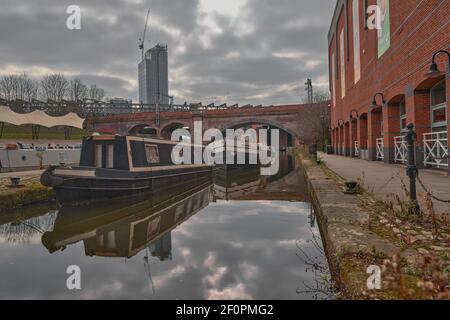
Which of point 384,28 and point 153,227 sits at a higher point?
point 384,28

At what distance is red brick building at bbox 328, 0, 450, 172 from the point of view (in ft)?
28.5

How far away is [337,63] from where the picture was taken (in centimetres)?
2650

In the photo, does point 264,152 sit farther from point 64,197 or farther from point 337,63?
point 64,197

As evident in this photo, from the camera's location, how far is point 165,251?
539 centimetres

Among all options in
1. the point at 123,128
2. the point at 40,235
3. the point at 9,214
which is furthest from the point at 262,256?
the point at 123,128

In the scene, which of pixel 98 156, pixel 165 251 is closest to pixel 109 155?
pixel 98 156

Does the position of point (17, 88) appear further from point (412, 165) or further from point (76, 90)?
point (412, 165)

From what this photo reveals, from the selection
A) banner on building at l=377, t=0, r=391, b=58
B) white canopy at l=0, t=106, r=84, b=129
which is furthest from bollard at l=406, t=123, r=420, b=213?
white canopy at l=0, t=106, r=84, b=129

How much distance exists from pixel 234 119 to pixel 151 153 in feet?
98.7

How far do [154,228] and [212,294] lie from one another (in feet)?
12.1

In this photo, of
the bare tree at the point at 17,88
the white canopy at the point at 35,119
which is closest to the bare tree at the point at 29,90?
the bare tree at the point at 17,88

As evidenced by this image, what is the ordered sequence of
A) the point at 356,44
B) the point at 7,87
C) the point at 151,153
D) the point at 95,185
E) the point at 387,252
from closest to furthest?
the point at 387,252 < the point at 95,185 < the point at 151,153 < the point at 356,44 < the point at 7,87

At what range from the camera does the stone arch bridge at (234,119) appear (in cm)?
3556

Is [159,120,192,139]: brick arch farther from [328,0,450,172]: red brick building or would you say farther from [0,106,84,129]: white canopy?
[328,0,450,172]: red brick building
